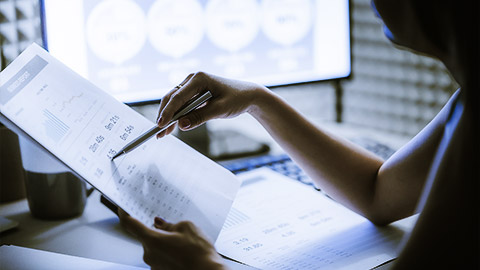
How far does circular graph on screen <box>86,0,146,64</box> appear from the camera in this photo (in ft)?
2.51

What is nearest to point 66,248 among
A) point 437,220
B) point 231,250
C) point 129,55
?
point 231,250

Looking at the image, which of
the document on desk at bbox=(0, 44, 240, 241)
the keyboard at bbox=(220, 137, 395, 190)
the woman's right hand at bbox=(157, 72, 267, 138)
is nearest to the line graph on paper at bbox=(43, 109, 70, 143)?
the document on desk at bbox=(0, 44, 240, 241)

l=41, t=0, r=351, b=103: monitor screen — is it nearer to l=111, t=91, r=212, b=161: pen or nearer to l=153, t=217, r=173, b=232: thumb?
l=111, t=91, r=212, b=161: pen

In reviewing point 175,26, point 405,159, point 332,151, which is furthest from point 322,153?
point 175,26

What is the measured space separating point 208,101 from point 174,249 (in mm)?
250

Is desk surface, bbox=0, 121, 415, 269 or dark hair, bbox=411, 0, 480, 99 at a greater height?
dark hair, bbox=411, 0, 480, 99

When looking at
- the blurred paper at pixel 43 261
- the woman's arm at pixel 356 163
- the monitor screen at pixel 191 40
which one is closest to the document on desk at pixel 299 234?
the woman's arm at pixel 356 163

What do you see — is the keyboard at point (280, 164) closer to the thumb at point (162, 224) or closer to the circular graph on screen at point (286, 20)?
the circular graph on screen at point (286, 20)

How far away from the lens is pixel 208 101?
0.68 m

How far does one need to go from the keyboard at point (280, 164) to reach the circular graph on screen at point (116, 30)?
0.27 meters

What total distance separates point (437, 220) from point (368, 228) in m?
0.26

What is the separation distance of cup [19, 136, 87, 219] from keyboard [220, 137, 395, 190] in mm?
272

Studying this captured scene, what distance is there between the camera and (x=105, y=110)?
60 cm

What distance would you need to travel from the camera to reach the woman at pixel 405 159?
40 centimetres
